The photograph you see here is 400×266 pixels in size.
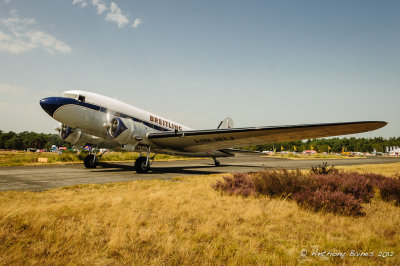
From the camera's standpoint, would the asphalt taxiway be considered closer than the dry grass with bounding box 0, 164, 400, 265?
No

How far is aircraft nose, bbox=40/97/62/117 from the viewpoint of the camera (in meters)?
12.7

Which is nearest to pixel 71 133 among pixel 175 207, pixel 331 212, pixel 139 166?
pixel 139 166

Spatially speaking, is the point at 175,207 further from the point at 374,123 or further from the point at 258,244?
the point at 374,123

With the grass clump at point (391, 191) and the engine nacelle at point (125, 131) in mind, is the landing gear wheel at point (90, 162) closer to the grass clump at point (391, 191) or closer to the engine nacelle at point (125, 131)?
the engine nacelle at point (125, 131)

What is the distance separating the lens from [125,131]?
13891 millimetres

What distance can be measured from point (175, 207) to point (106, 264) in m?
2.91

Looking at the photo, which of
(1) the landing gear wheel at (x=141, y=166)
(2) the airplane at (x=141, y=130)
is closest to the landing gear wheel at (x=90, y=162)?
(2) the airplane at (x=141, y=130)

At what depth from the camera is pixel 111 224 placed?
4215mm

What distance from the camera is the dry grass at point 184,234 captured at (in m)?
3.10

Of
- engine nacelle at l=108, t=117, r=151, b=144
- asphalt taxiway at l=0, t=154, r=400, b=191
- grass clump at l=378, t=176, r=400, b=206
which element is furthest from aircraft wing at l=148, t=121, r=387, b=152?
grass clump at l=378, t=176, r=400, b=206

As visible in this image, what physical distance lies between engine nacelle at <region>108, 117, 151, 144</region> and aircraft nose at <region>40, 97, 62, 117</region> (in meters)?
3.18

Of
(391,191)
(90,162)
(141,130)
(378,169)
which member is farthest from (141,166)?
(378,169)

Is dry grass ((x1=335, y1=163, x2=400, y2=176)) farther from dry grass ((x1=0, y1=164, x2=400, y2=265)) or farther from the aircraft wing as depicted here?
dry grass ((x1=0, y1=164, x2=400, y2=265))

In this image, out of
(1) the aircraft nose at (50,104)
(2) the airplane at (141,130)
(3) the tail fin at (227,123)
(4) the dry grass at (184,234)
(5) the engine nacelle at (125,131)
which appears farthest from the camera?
(3) the tail fin at (227,123)
